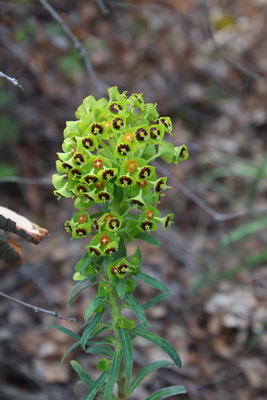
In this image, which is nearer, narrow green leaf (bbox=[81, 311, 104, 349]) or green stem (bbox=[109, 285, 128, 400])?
narrow green leaf (bbox=[81, 311, 104, 349])

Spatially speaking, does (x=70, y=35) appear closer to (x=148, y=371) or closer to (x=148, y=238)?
(x=148, y=238)

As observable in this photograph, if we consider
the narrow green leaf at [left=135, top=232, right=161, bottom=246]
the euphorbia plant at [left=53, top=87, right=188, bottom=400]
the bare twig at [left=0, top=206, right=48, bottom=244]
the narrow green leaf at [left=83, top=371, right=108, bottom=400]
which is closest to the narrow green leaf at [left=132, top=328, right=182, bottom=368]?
the euphorbia plant at [left=53, top=87, right=188, bottom=400]

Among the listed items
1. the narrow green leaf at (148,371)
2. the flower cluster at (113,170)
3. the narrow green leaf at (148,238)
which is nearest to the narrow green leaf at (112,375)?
the narrow green leaf at (148,371)

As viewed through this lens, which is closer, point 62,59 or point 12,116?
point 12,116

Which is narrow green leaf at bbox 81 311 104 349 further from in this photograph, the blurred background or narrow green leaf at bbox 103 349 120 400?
the blurred background

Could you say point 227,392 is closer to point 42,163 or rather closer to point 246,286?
point 246,286

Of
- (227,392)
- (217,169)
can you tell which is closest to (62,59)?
(217,169)

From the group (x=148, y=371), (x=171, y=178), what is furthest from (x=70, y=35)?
(x=148, y=371)
